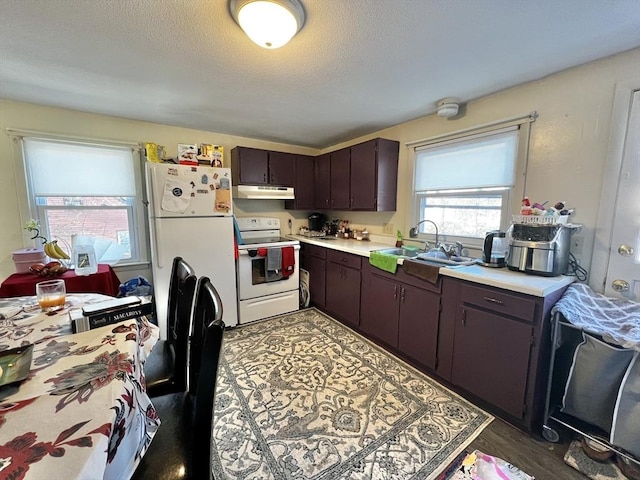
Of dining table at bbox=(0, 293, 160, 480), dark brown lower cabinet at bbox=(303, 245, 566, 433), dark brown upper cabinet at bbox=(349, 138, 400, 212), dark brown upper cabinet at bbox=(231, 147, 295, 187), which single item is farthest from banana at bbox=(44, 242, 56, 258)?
dark brown upper cabinet at bbox=(349, 138, 400, 212)

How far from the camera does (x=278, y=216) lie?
3980mm

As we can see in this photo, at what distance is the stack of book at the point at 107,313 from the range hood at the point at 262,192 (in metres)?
2.26

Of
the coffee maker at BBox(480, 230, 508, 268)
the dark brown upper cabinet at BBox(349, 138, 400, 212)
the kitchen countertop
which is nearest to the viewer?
the kitchen countertop

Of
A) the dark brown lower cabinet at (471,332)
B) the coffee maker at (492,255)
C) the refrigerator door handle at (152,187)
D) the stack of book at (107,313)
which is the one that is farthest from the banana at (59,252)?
the coffee maker at (492,255)

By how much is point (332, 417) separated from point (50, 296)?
166 cm

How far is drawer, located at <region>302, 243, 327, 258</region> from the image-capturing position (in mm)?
3250

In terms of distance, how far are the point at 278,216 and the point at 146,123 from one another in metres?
1.89

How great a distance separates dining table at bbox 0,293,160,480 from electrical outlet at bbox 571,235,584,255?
99.4 inches

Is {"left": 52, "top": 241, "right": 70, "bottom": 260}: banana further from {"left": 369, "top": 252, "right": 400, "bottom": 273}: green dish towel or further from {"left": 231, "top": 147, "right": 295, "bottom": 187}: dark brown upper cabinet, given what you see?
{"left": 369, "top": 252, "right": 400, "bottom": 273}: green dish towel

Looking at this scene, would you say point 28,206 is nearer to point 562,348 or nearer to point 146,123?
point 146,123

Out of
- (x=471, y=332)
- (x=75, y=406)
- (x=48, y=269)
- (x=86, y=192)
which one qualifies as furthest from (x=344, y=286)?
(x=86, y=192)

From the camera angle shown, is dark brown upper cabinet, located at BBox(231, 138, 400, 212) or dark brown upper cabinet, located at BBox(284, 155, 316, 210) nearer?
dark brown upper cabinet, located at BBox(231, 138, 400, 212)

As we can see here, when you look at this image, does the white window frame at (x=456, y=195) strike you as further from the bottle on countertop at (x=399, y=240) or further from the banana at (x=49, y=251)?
the banana at (x=49, y=251)

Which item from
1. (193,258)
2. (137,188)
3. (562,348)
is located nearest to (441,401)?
(562,348)
